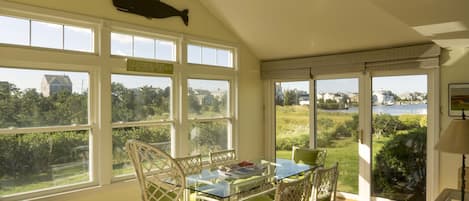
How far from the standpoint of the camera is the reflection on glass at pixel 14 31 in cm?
310

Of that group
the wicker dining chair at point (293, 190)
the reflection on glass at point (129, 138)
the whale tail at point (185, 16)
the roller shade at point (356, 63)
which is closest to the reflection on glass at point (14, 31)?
the reflection on glass at point (129, 138)

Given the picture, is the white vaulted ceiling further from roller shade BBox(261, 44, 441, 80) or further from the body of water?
the body of water

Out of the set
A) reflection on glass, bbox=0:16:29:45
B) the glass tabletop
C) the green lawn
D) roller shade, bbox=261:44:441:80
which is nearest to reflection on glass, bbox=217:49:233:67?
roller shade, bbox=261:44:441:80

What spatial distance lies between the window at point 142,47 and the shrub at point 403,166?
3.13 meters

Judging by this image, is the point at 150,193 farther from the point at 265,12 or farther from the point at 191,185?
the point at 265,12

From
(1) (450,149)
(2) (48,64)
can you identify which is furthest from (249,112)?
(1) (450,149)

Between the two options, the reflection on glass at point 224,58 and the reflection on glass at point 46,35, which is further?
the reflection on glass at point 224,58

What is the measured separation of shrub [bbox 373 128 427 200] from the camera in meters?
4.29

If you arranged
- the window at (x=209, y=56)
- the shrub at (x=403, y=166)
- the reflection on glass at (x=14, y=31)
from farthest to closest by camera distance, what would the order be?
the window at (x=209, y=56)
the shrub at (x=403, y=166)
the reflection on glass at (x=14, y=31)

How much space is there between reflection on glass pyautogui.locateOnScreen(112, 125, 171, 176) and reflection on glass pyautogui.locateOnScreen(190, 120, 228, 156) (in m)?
0.43

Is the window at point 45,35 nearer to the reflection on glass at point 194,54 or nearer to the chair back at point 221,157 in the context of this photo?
the reflection on glass at point 194,54

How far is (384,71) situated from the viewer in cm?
452

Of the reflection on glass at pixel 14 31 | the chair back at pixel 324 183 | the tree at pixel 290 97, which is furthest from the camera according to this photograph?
the tree at pixel 290 97

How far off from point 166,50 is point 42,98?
5.20ft
